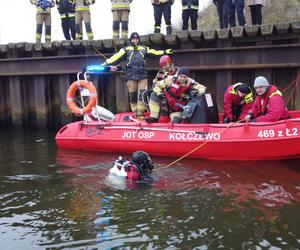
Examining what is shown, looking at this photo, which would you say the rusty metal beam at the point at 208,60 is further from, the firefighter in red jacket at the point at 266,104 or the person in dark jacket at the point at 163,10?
the firefighter in red jacket at the point at 266,104

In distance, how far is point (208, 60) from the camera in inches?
381

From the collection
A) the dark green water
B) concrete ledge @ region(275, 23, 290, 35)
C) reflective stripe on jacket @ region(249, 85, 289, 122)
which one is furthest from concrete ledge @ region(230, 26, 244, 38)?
the dark green water

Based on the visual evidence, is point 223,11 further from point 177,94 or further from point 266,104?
point 266,104

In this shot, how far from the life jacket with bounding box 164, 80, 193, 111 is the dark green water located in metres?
1.12

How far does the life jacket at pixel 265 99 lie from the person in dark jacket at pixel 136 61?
2.72m

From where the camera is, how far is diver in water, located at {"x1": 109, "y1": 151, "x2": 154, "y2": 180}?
21.6ft

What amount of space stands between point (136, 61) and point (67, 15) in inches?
115

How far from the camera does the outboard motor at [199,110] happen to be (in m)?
8.12

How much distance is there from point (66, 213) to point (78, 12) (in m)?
7.11

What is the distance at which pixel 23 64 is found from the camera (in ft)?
38.5

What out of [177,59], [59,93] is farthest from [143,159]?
[59,93]

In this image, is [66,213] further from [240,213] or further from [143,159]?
[240,213]

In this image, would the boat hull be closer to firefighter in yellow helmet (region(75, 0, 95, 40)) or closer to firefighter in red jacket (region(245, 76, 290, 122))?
firefighter in red jacket (region(245, 76, 290, 122))

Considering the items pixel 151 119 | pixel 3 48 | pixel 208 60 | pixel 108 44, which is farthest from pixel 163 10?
pixel 3 48
